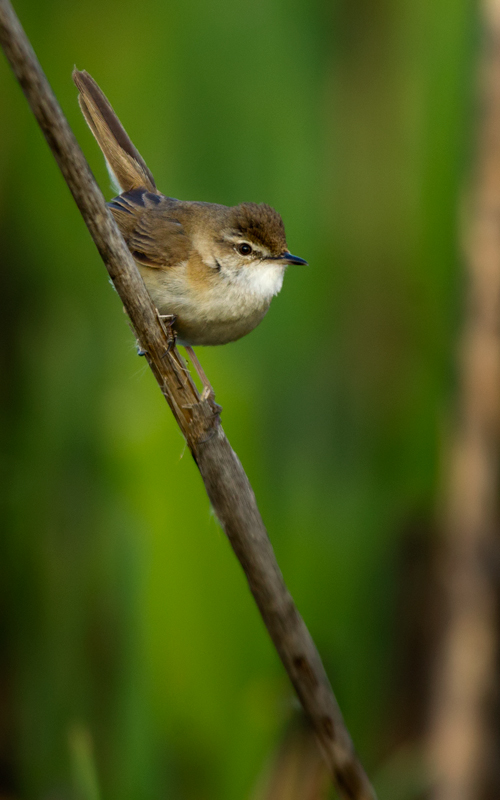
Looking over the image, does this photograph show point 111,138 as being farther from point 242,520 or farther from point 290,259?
point 242,520

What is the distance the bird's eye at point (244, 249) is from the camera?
1635mm

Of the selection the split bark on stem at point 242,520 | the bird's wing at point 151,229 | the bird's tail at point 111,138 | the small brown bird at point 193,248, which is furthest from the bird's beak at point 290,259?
the split bark on stem at point 242,520

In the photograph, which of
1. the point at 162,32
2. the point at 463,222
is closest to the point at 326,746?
the point at 463,222

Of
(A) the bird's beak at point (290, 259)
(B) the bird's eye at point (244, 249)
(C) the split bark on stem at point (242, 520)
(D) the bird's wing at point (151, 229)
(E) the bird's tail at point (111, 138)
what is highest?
(E) the bird's tail at point (111, 138)

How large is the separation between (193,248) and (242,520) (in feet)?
3.06

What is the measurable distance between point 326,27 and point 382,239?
0.65m

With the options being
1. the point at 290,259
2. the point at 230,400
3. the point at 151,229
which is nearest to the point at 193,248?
the point at 151,229

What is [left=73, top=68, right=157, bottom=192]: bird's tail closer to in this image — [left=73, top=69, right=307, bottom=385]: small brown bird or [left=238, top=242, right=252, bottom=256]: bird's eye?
[left=73, top=69, right=307, bottom=385]: small brown bird

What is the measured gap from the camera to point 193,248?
163 centimetres

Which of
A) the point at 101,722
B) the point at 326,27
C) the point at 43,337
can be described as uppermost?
the point at 326,27

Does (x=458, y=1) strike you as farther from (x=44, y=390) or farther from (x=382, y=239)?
(x=44, y=390)

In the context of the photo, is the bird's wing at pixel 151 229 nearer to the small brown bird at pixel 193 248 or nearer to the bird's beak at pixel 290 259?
the small brown bird at pixel 193 248

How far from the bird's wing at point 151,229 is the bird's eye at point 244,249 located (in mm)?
101

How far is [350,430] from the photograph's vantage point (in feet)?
8.34
